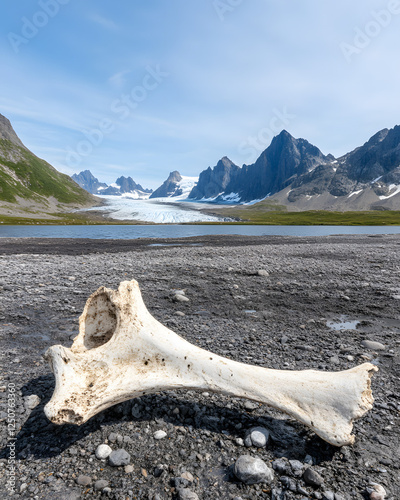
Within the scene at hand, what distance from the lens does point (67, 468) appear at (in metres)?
3.04

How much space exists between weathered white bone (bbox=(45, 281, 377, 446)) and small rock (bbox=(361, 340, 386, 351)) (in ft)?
10.1

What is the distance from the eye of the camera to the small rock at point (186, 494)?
2701mm

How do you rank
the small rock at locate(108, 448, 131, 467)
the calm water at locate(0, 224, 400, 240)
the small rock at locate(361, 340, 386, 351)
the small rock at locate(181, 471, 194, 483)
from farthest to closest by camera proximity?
the calm water at locate(0, 224, 400, 240)
the small rock at locate(361, 340, 386, 351)
the small rock at locate(108, 448, 131, 467)
the small rock at locate(181, 471, 194, 483)

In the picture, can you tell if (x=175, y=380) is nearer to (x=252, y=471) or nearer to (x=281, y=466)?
(x=252, y=471)

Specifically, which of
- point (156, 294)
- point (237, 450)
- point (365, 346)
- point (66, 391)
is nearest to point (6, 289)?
point (156, 294)

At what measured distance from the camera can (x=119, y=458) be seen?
3.13 meters

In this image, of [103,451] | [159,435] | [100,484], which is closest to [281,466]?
[159,435]

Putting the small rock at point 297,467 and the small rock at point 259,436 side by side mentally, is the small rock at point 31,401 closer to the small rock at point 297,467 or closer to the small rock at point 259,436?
the small rock at point 259,436

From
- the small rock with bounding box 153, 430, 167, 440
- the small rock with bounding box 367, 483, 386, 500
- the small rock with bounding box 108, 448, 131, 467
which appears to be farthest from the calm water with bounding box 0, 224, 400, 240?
the small rock with bounding box 367, 483, 386, 500

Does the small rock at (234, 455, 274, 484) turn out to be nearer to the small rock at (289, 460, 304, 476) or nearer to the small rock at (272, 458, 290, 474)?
the small rock at (272, 458, 290, 474)

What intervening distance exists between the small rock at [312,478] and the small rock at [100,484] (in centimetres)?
214

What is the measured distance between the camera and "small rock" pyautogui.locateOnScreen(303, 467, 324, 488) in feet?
9.27

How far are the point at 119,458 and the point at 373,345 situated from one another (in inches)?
231

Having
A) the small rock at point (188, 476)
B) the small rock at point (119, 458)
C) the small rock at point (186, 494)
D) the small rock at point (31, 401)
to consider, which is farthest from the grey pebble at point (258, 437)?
the small rock at point (31, 401)
